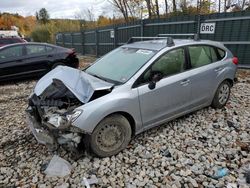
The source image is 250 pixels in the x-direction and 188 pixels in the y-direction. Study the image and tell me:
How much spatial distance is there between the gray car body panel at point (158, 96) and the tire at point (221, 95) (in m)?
0.15

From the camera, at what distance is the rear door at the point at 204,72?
4.16 metres

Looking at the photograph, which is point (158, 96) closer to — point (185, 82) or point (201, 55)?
point (185, 82)

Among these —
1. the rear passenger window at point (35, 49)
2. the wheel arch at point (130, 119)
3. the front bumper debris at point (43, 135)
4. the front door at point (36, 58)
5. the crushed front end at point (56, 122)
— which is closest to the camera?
the crushed front end at point (56, 122)

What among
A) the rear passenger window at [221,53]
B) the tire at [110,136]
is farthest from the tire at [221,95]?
the tire at [110,136]

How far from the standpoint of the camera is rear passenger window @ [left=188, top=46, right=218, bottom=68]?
4.20 m

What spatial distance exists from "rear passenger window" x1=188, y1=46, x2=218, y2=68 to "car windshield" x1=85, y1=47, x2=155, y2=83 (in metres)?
0.87

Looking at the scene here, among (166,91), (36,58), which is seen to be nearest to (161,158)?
(166,91)

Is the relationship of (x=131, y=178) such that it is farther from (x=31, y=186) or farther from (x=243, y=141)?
(x=243, y=141)

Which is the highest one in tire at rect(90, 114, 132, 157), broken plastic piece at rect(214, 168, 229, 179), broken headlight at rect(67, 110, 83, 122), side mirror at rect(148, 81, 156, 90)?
side mirror at rect(148, 81, 156, 90)

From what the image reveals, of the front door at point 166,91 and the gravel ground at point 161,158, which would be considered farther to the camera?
the front door at point 166,91

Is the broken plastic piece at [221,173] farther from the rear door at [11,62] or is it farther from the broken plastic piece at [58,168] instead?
the rear door at [11,62]

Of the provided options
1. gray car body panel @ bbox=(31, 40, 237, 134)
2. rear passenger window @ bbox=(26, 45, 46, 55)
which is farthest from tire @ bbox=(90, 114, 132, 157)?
rear passenger window @ bbox=(26, 45, 46, 55)

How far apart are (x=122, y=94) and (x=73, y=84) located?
73 cm

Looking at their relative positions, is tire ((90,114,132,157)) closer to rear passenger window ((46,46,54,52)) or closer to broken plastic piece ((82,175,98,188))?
broken plastic piece ((82,175,98,188))
